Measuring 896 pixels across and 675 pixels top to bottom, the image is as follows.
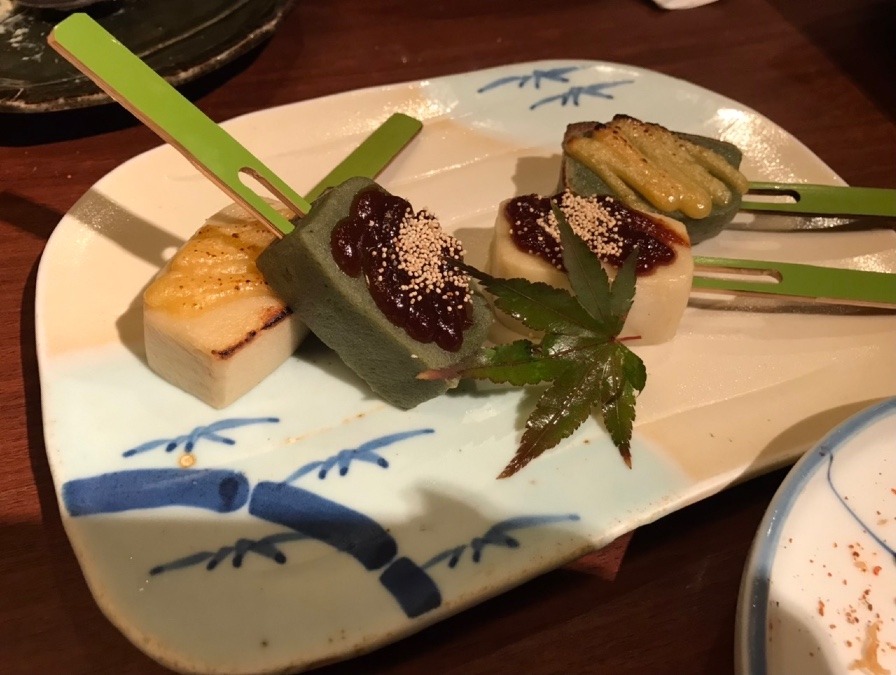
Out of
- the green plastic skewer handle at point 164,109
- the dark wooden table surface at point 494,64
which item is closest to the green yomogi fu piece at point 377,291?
the green plastic skewer handle at point 164,109

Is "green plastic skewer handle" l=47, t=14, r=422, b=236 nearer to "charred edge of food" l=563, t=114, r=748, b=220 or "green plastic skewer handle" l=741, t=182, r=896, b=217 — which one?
"charred edge of food" l=563, t=114, r=748, b=220

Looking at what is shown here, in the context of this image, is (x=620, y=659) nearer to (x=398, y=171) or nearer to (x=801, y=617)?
(x=801, y=617)

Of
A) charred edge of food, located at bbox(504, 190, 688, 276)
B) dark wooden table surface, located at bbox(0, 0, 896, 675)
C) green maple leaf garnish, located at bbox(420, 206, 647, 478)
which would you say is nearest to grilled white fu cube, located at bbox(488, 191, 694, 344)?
charred edge of food, located at bbox(504, 190, 688, 276)

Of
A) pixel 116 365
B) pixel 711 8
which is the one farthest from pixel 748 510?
pixel 711 8

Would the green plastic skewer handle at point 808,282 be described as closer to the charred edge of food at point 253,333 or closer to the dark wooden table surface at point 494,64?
the dark wooden table surface at point 494,64

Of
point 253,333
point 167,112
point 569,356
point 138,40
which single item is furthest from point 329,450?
point 138,40

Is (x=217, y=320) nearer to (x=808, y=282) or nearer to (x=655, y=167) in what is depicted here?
(x=655, y=167)
